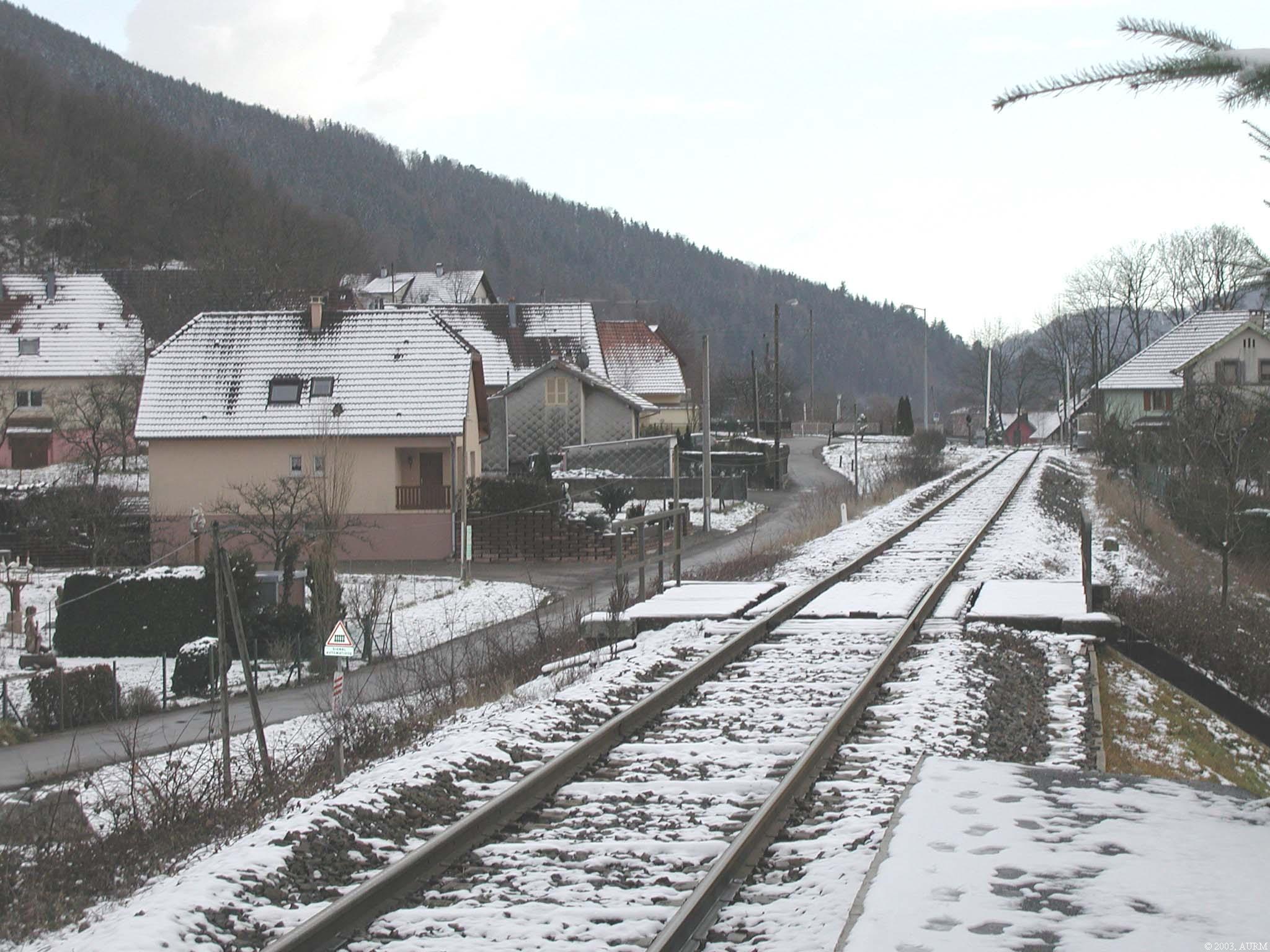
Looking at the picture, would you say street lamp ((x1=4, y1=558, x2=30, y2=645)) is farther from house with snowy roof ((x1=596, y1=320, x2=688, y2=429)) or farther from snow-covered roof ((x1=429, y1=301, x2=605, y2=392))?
house with snowy roof ((x1=596, y1=320, x2=688, y2=429))

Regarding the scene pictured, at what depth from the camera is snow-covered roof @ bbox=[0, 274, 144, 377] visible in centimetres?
5788

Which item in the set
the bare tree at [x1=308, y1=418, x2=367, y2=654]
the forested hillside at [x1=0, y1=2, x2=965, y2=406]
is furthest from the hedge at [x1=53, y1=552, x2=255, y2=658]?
the forested hillside at [x1=0, y1=2, x2=965, y2=406]

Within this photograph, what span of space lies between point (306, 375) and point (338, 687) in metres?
29.7

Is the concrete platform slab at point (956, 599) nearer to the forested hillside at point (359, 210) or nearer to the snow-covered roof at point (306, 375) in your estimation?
the snow-covered roof at point (306, 375)

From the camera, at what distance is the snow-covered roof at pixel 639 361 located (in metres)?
74.9

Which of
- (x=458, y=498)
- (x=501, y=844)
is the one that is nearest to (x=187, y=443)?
(x=458, y=498)

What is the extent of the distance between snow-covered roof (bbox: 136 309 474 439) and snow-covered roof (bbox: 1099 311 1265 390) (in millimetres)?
36185

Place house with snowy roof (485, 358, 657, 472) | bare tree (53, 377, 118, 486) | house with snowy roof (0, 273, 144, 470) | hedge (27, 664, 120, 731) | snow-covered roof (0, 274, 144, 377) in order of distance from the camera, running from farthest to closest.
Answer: snow-covered roof (0, 274, 144, 377)
house with snowy roof (0, 273, 144, 470)
house with snowy roof (485, 358, 657, 472)
bare tree (53, 377, 118, 486)
hedge (27, 664, 120, 731)

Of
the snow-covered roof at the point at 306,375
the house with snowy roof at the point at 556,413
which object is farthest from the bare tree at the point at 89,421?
the house with snowy roof at the point at 556,413

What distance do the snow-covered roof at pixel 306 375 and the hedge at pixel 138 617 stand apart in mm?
10742

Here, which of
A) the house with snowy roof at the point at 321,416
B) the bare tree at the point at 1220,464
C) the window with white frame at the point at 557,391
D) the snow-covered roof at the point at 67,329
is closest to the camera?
the bare tree at the point at 1220,464

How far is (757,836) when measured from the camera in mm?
6531

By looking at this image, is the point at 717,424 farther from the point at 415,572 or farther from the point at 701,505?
the point at 415,572

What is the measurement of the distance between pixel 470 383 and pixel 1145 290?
67677mm
